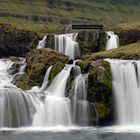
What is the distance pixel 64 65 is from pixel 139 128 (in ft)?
59.1

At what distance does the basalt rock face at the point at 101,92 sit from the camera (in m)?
82.2

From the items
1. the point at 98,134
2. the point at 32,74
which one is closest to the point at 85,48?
the point at 32,74

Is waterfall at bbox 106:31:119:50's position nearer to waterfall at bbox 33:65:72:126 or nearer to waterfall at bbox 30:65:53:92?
waterfall at bbox 30:65:53:92

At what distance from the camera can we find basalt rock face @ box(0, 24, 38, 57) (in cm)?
13975

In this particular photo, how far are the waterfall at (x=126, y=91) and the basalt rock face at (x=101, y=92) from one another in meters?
1.26

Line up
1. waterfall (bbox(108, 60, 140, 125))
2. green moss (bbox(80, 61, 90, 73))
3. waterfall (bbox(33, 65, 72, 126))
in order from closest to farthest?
1. waterfall (bbox(33, 65, 72, 126))
2. waterfall (bbox(108, 60, 140, 125))
3. green moss (bbox(80, 61, 90, 73))

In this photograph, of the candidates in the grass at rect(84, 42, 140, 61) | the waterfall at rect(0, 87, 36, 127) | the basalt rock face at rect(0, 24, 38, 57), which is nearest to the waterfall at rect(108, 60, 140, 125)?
the grass at rect(84, 42, 140, 61)

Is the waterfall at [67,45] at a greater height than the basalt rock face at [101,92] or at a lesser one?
greater

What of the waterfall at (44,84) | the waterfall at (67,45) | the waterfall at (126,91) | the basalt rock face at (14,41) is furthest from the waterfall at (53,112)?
the basalt rock face at (14,41)

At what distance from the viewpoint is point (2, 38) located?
5586 inches

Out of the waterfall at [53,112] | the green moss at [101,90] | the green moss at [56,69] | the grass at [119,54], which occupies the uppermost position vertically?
the grass at [119,54]

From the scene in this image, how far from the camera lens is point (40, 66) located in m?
92.7

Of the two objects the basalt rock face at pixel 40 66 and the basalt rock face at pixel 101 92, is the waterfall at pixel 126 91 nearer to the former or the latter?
the basalt rock face at pixel 101 92

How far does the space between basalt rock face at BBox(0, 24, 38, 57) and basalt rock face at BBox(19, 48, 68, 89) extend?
4115 centimetres
